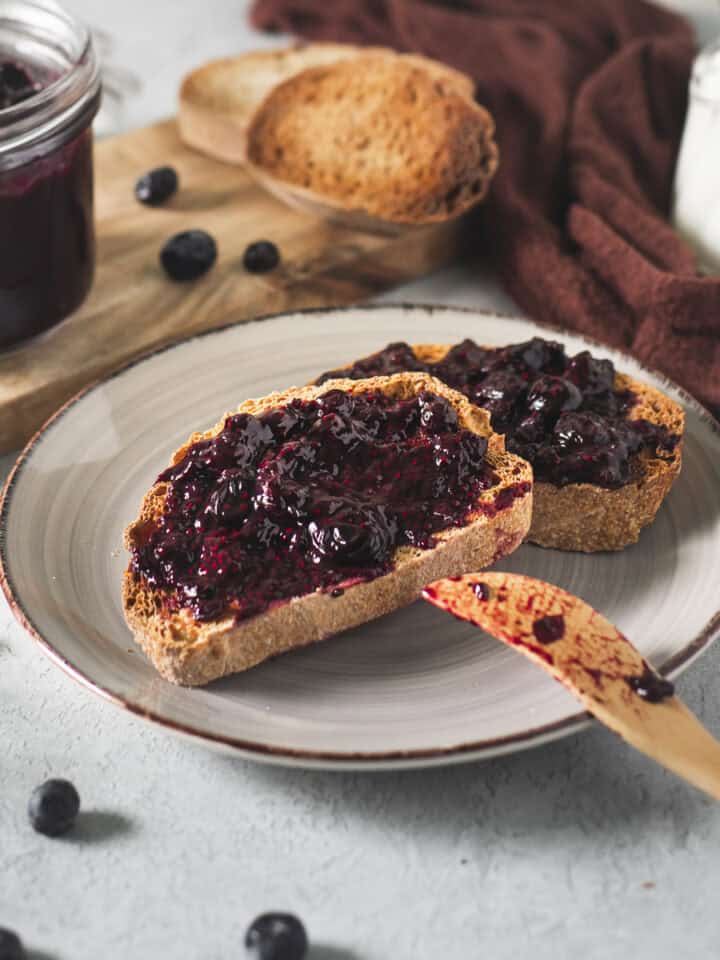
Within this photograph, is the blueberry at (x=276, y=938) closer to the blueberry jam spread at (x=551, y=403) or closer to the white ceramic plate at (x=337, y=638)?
the white ceramic plate at (x=337, y=638)

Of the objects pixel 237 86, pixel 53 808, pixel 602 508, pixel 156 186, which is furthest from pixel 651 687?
pixel 237 86

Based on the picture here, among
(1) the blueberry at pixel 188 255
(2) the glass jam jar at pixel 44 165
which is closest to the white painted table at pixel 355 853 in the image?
(2) the glass jam jar at pixel 44 165

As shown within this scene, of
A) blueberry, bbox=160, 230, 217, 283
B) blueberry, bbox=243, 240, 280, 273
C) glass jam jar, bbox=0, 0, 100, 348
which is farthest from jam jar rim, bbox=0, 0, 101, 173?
blueberry, bbox=243, 240, 280, 273

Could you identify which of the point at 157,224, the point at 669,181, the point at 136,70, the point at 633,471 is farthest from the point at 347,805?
the point at 136,70

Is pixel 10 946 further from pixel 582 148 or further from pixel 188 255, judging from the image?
pixel 582 148

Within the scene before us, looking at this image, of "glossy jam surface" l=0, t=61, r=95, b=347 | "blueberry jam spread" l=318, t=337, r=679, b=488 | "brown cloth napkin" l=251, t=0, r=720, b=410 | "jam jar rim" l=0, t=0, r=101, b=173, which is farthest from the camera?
"brown cloth napkin" l=251, t=0, r=720, b=410

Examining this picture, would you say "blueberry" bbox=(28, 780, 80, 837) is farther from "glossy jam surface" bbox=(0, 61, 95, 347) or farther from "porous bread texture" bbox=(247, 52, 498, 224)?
"porous bread texture" bbox=(247, 52, 498, 224)

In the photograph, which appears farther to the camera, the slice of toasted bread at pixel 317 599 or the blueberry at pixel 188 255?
the blueberry at pixel 188 255
